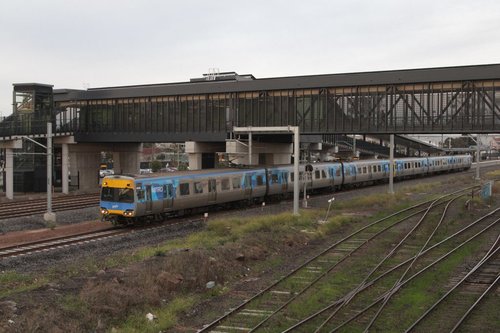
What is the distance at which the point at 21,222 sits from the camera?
2614cm

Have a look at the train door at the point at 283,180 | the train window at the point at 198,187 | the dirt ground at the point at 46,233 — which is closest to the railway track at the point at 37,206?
the dirt ground at the point at 46,233

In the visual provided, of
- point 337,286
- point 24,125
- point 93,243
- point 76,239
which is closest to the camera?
point 337,286

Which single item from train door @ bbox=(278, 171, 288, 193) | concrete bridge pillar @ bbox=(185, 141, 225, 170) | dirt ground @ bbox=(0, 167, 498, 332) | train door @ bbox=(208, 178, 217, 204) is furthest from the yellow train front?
concrete bridge pillar @ bbox=(185, 141, 225, 170)

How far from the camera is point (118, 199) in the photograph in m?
24.3

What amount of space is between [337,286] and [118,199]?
13.2 meters

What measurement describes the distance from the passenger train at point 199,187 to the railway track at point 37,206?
319 inches

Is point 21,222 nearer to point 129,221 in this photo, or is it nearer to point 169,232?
point 129,221

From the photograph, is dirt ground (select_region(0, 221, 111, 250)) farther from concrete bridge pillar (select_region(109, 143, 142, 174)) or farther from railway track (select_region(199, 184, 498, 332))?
concrete bridge pillar (select_region(109, 143, 142, 174))

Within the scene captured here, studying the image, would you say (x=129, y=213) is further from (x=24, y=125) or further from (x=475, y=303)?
(x=24, y=125)

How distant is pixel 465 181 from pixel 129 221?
4427 centimetres

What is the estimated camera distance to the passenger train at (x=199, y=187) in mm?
24266

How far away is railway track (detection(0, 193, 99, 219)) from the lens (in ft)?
98.7

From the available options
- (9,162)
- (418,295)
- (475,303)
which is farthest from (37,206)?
(475,303)

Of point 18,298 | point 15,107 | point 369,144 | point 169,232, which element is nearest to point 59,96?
point 15,107
